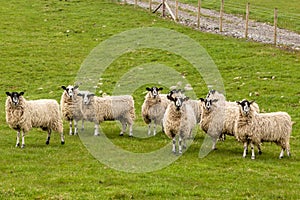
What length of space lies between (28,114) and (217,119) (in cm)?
693

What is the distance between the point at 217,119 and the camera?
811 inches

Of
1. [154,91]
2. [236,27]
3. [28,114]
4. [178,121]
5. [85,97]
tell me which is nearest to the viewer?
[178,121]

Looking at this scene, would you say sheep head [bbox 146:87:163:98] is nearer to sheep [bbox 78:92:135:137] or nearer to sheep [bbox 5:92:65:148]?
sheep [bbox 78:92:135:137]

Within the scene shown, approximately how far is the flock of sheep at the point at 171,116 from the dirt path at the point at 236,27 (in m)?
16.7

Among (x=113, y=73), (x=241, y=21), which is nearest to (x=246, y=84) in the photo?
(x=113, y=73)

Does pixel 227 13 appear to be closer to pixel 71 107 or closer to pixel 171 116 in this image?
pixel 71 107

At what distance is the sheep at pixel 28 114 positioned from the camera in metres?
19.9

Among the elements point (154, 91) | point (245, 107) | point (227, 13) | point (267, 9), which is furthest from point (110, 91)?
point (267, 9)

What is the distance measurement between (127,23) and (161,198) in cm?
3285

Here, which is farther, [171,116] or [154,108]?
[154,108]

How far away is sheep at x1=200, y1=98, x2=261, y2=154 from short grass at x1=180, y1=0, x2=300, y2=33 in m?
25.5

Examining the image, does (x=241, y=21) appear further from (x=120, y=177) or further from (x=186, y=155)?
(x=120, y=177)

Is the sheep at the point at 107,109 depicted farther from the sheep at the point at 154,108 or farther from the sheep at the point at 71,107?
the sheep at the point at 154,108

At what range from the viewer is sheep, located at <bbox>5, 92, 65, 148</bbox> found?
784 inches
